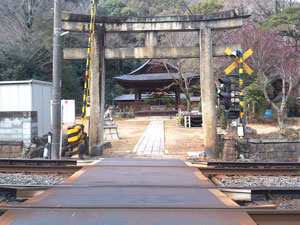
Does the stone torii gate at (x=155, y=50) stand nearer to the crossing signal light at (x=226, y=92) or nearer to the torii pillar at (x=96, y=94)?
the torii pillar at (x=96, y=94)

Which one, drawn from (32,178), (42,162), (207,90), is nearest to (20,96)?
(42,162)

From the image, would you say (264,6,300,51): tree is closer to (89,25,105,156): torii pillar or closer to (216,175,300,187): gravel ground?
(89,25,105,156): torii pillar

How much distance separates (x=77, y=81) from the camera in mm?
34750

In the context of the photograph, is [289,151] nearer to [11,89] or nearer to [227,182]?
[227,182]

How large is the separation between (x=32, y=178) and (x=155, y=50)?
19.4 feet

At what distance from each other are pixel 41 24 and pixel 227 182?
27.4 metres

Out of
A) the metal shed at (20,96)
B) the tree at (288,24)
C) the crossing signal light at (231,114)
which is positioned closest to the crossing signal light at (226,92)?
the crossing signal light at (231,114)

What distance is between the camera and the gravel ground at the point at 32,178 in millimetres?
5051

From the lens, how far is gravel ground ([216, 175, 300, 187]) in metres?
5.05

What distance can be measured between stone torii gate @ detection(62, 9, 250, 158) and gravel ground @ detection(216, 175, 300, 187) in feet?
10.8

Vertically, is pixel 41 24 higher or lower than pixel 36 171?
higher

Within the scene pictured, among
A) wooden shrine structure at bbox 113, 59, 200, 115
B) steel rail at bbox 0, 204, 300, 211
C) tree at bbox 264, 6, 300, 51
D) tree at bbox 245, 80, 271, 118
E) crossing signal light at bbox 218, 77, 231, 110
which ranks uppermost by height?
tree at bbox 264, 6, 300, 51

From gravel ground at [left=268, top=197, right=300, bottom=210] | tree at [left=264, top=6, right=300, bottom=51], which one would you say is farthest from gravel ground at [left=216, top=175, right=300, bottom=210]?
tree at [left=264, top=6, right=300, bottom=51]

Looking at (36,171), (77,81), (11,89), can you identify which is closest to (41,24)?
(77,81)
